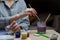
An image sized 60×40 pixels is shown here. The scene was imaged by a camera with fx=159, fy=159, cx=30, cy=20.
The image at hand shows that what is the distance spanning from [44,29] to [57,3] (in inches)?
62.5

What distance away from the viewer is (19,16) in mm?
1488

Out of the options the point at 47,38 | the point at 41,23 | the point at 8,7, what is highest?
the point at 8,7

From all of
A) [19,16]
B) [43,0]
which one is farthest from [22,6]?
[43,0]

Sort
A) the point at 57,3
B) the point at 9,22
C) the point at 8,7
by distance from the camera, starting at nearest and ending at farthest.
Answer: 1. the point at 9,22
2. the point at 8,7
3. the point at 57,3

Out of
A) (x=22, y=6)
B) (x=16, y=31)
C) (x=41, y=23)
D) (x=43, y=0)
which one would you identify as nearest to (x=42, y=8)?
(x=43, y=0)

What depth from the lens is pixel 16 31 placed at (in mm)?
1331

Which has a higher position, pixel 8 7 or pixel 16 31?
pixel 8 7

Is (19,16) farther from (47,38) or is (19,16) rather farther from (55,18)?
(55,18)

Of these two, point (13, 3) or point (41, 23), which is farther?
point (13, 3)

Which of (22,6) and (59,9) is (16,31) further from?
(59,9)

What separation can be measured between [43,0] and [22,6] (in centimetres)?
122

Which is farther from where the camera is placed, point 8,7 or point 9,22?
point 8,7

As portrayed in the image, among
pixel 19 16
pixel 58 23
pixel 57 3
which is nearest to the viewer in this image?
pixel 19 16

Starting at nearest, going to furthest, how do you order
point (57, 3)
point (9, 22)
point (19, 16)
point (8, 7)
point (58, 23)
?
point (9, 22) < point (19, 16) < point (8, 7) < point (58, 23) < point (57, 3)
